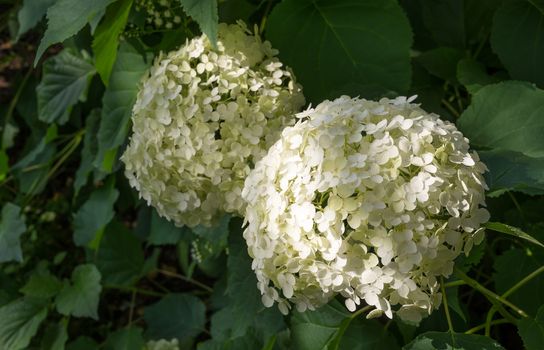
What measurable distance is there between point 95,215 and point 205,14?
1.54 metres

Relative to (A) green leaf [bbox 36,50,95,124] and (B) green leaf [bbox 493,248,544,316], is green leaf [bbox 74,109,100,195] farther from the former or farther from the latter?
(B) green leaf [bbox 493,248,544,316]

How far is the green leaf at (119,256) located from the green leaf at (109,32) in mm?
1125

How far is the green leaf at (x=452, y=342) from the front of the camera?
4.51 feet

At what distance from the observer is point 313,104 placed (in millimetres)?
1801

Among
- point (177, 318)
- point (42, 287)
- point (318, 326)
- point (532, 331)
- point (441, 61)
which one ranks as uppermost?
point (441, 61)

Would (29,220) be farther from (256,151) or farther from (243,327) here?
(256,151)

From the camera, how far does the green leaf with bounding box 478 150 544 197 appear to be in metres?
1.41

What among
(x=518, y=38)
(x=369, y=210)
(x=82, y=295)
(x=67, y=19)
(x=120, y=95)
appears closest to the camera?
(x=369, y=210)

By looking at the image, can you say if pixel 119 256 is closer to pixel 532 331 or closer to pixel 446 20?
pixel 446 20

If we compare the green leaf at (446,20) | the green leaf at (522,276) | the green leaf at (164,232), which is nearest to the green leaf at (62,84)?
the green leaf at (164,232)

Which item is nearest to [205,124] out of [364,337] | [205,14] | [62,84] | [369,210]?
[205,14]

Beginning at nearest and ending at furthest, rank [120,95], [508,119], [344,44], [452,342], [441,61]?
1. [452,342]
2. [508,119]
3. [344,44]
4. [441,61]
5. [120,95]

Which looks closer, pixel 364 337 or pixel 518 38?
pixel 364 337

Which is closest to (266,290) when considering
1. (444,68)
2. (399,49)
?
(399,49)
